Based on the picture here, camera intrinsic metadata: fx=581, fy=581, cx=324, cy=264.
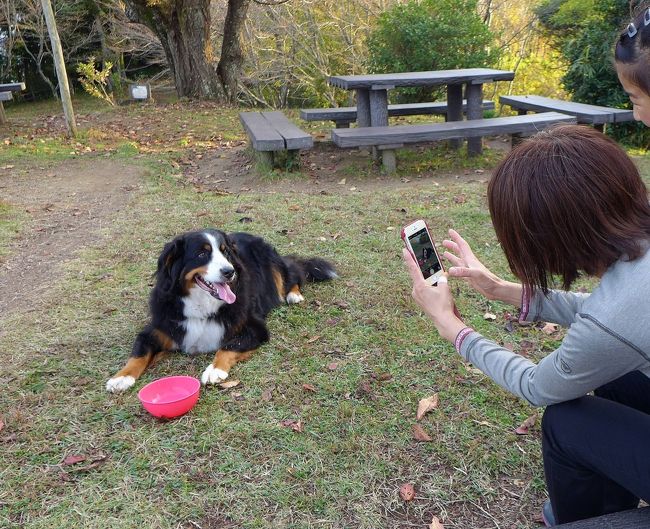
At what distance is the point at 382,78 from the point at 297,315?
4.47 m

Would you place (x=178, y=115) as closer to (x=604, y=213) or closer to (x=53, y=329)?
(x=53, y=329)

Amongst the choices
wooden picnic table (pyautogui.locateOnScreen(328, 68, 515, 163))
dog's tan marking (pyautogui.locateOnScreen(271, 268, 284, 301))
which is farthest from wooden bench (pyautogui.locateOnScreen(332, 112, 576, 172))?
A: dog's tan marking (pyautogui.locateOnScreen(271, 268, 284, 301))

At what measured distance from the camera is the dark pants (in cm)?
156

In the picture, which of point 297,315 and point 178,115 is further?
point 178,115

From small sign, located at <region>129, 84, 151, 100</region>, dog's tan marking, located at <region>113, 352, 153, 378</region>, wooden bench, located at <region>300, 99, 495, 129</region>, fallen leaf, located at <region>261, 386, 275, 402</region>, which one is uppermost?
small sign, located at <region>129, 84, 151, 100</region>

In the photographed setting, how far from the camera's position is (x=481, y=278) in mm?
2248

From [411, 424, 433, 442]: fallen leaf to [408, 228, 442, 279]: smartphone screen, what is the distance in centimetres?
82

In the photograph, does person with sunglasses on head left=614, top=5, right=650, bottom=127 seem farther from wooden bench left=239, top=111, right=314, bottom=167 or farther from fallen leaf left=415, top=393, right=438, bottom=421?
wooden bench left=239, top=111, right=314, bottom=167

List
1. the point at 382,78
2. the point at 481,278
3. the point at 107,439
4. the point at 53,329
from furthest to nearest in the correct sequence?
the point at 382,78 → the point at 53,329 → the point at 107,439 → the point at 481,278

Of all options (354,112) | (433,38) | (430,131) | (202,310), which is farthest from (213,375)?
(433,38)

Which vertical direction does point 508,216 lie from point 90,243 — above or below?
above

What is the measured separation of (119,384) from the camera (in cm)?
300

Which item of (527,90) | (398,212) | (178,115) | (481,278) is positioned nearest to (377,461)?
(481,278)

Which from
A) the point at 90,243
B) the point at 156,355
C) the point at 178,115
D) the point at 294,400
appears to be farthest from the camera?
the point at 178,115
